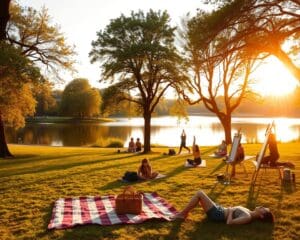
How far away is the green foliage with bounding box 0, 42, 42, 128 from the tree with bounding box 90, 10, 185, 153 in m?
6.68

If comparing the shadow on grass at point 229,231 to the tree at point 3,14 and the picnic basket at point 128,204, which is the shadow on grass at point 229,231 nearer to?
the picnic basket at point 128,204

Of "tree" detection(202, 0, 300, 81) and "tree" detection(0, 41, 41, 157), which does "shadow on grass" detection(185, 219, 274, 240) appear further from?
"tree" detection(0, 41, 41, 157)

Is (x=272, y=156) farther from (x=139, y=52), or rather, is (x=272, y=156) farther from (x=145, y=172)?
(x=139, y=52)

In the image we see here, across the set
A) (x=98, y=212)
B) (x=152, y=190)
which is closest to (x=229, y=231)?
(x=98, y=212)

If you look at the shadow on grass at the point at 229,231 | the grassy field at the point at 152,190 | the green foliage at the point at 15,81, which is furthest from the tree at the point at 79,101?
the shadow on grass at the point at 229,231

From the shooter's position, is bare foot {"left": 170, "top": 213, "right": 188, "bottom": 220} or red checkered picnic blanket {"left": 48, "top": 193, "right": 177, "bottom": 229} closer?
red checkered picnic blanket {"left": 48, "top": 193, "right": 177, "bottom": 229}

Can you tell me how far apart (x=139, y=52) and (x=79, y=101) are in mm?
75566

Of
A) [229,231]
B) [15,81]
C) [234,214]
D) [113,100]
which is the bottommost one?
[229,231]

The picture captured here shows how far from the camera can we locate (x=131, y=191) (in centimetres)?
→ 1026

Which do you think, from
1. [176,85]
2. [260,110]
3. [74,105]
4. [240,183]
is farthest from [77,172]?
[260,110]

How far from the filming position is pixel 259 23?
17078 millimetres

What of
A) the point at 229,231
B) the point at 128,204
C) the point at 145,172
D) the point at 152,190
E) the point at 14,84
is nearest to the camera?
the point at 229,231

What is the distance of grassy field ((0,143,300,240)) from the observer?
27.9 ft

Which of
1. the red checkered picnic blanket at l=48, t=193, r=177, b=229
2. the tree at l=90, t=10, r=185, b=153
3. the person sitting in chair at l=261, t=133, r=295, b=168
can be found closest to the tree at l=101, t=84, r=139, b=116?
the tree at l=90, t=10, r=185, b=153
